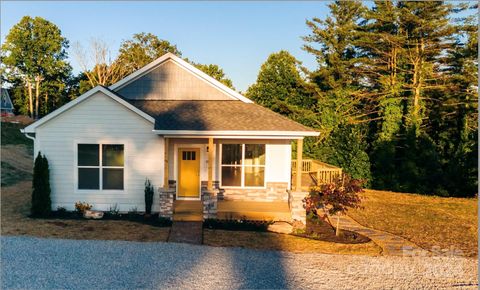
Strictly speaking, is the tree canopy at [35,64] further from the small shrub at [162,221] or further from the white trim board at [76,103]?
Result: the small shrub at [162,221]

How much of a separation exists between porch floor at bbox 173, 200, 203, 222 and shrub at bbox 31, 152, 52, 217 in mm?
4401

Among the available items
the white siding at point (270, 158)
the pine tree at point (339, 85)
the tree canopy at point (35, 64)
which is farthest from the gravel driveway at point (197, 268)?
the tree canopy at point (35, 64)

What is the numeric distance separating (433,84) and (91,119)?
22705mm

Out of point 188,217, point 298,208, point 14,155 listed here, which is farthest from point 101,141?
point 14,155

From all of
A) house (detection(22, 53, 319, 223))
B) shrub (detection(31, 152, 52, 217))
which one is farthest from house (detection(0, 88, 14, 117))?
shrub (detection(31, 152, 52, 217))

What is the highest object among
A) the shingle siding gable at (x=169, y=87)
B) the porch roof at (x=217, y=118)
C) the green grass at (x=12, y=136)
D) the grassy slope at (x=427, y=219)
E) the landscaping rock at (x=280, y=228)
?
the shingle siding gable at (x=169, y=87)

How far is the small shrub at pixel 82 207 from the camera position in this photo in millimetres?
11711

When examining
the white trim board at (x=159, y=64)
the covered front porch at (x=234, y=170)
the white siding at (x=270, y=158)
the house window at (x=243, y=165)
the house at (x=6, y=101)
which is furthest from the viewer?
the house at (x=6, y=101)

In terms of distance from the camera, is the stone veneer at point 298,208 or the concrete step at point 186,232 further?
the stone veneer at point 298,208

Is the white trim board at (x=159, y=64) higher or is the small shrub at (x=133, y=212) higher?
the white trim board at (x=159, y=64)

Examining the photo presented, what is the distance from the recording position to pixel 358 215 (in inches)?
520

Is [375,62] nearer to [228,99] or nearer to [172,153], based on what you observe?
[228,99]

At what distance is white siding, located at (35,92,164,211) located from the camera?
11719 millimetres

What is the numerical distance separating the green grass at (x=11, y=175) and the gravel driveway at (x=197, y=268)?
11326mm
